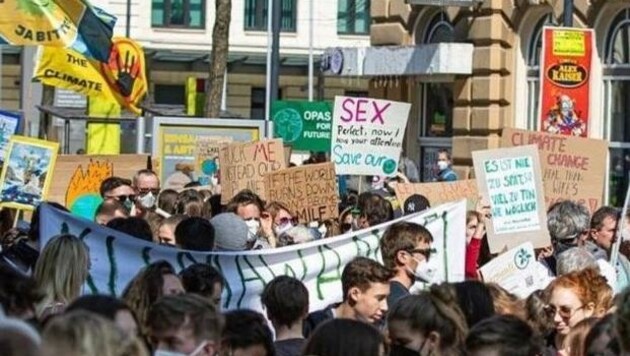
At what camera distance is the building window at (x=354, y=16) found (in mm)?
58469

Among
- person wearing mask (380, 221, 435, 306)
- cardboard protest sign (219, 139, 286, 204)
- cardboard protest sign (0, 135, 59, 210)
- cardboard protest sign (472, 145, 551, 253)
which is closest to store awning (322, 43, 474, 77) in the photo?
cardboard protest sign (219, 139, 286, 204)

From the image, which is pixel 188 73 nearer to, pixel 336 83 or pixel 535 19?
pixel 336 83

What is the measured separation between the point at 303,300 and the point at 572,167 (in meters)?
7.65

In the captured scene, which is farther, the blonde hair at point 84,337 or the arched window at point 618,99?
the arched window at point 618,99

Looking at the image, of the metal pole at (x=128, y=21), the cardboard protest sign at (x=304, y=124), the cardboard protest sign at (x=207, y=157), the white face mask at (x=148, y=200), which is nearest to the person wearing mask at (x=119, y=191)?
the white face mask at (x=148, y=200)

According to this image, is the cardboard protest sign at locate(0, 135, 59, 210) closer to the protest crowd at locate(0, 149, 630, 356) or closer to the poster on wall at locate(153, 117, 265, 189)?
the protest crowd at locate(0, 149, 630, 356)

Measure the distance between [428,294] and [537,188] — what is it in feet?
22.3

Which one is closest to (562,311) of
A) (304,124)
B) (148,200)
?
(148,200)

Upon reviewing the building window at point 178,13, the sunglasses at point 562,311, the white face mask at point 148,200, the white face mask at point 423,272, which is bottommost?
the sunglasses at point 562,311

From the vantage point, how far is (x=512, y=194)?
→ 563 inches

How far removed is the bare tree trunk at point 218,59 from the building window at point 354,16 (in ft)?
99.9

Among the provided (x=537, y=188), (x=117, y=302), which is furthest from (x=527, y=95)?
(x=117, y=302)

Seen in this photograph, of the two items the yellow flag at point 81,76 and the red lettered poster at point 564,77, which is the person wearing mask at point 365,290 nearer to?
the red lettered poster at point 564,77

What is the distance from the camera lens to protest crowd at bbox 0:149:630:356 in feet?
20.3
